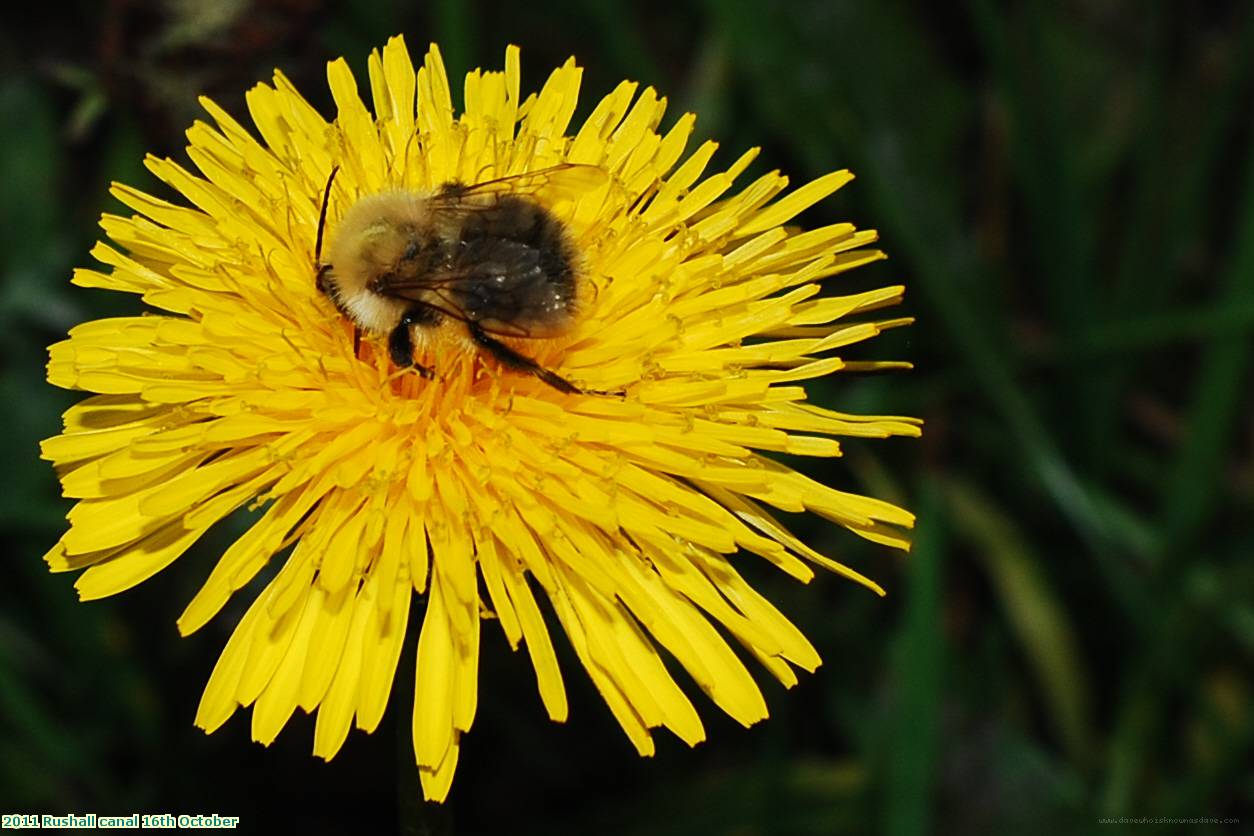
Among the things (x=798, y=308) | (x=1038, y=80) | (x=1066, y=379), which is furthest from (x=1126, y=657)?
(x=798, y=308)

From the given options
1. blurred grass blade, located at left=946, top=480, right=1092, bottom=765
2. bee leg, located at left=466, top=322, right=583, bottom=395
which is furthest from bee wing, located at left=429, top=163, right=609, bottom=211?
blurred grass blade, located at left=946, top=480, right=1092, bottom=765

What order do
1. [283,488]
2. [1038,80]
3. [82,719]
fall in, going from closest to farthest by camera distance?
[283,488] → [82,719] → [1038,80]

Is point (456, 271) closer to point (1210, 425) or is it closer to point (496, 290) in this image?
point (496, 290)

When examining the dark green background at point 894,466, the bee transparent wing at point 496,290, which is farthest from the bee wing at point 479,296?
the dark green background at point 894,466

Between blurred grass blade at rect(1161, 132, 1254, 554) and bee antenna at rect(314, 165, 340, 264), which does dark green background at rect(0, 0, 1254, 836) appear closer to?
blurred grass blade at rect(1161, 132, 1254, 554)

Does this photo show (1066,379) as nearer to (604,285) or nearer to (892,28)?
(892,28)

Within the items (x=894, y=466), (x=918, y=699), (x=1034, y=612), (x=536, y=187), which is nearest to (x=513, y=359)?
(x=536, y=187)
